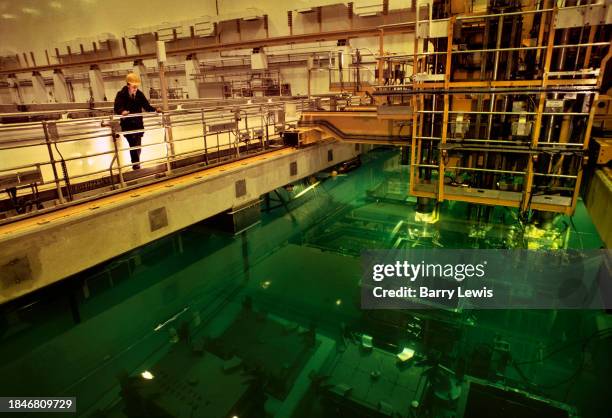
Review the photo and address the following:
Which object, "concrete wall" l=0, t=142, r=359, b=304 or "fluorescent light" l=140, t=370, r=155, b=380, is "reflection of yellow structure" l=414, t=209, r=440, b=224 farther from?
"fluorescent light" l=140, t=370, r=155, b=380

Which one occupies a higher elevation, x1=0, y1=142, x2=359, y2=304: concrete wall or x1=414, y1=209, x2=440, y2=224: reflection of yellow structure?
x1=0, y1=142, x2=359, y2=304: concrete wall

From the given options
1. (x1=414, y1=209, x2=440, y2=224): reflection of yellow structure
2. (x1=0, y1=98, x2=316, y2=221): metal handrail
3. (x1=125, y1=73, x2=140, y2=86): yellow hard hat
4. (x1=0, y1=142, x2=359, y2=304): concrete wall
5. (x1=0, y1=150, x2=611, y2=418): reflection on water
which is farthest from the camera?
(x1=414, y1=209, x2=440, y2=224): reflection of yellow structure

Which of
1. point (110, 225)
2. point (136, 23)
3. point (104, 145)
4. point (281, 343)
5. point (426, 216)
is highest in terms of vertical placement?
point (136, 23)

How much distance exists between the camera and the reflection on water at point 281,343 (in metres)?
3.09

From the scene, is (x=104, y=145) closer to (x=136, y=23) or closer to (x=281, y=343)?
(x=281, y=343)

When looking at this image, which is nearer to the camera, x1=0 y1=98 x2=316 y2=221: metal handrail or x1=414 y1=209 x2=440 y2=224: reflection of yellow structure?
x1=0 y1=98 x2=316 y2=221: metal handrail

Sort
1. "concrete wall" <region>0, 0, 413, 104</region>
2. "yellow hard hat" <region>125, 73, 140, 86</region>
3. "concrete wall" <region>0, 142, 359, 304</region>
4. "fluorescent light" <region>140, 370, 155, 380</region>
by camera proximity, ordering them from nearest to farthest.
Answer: "concrete wall" <region>0, 142, 359, 304</region>, "fluorescent light" <region>140, 370, 155, 380</region>, "yellow hard hat" <region>125, 73, 140, 86</region>, "concrete wall" <region>0, 0, 413, 104</region>

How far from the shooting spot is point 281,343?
3.79 metres

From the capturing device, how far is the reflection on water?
3.09 m

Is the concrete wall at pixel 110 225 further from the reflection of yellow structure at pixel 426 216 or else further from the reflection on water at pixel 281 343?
the reflection of yellow structure at pixel 426 216

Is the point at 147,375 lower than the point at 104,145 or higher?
lower

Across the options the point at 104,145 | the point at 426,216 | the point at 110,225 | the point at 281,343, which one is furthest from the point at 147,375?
the point at 104,145

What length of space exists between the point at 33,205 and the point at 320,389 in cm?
354

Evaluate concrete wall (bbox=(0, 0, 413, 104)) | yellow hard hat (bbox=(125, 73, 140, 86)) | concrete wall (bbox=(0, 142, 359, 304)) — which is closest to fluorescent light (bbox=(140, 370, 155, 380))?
concrete wall (bbox=(0, 142, 359, 304))
